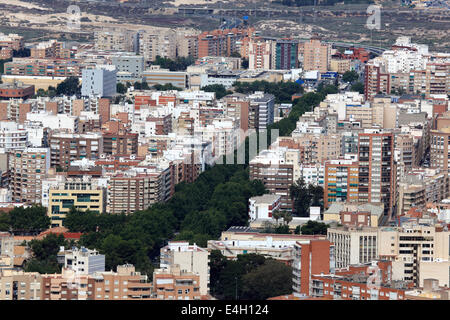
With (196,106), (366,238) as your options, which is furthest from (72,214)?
(196,106)

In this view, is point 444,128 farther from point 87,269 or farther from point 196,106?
point 87,269

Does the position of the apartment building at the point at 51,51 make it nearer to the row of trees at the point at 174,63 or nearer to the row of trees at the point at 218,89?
the row of trees at the point at 174,63

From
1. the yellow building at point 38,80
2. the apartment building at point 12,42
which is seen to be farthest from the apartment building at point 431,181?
the apartment building at point 12,42

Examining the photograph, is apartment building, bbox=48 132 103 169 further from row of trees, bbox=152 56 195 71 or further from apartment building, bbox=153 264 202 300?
row of trees, bbox=152 56 195 71

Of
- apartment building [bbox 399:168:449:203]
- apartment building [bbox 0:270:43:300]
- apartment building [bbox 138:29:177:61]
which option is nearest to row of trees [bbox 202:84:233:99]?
apartment building [bbox 138:29:177:61]

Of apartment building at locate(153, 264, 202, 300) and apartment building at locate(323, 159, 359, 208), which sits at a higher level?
apartment building at locate(153, 264, 202, 300)

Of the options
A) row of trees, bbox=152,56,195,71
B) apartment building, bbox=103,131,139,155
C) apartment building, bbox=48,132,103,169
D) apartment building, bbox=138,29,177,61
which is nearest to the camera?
apartment building, bbox=48,132,103,169
